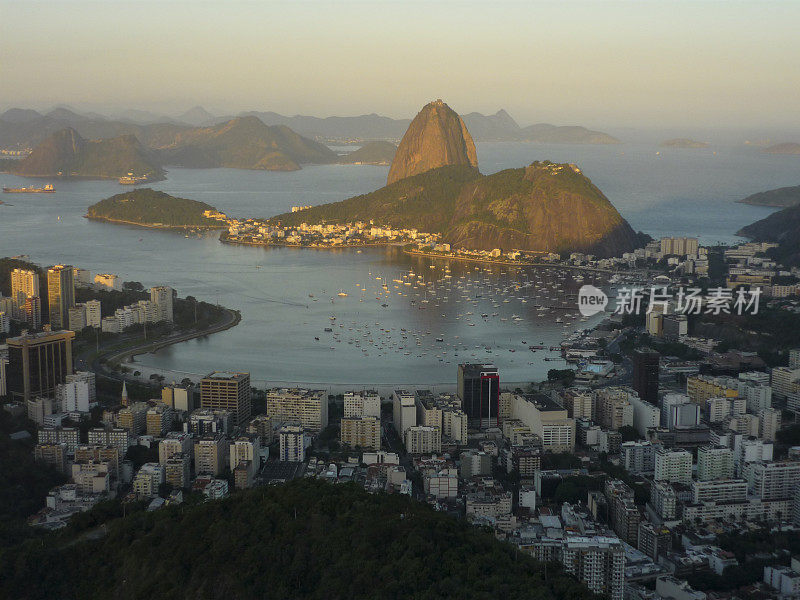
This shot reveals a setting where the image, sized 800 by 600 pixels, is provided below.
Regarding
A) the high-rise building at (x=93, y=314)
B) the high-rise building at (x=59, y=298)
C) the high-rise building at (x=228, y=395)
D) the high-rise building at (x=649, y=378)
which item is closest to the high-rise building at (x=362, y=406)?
the high-rise building at (x=228, y=395)

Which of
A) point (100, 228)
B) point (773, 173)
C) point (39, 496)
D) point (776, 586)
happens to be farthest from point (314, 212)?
point (773, 173)

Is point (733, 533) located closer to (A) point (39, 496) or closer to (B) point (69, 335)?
(A) point (39, 496)

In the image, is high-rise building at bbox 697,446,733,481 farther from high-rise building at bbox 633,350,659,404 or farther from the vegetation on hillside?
the vegetation on hillside

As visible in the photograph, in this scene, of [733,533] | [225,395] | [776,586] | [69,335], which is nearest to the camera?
[776,586]

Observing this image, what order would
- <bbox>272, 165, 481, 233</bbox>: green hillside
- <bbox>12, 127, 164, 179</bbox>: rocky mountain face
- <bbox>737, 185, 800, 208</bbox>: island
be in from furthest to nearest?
1. <bbox>12, 127, 164, 179</bbox>: rocky mountain face
2. <bbox>737, 185, 800, 208</bbox>: island
3. <bbox>272, 165, 481, 233</bbox>: green hillside

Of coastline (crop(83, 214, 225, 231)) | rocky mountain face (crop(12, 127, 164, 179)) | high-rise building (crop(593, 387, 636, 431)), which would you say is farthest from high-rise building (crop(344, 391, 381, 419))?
rocky mountain face (crop(12, 127, 164, 179))
